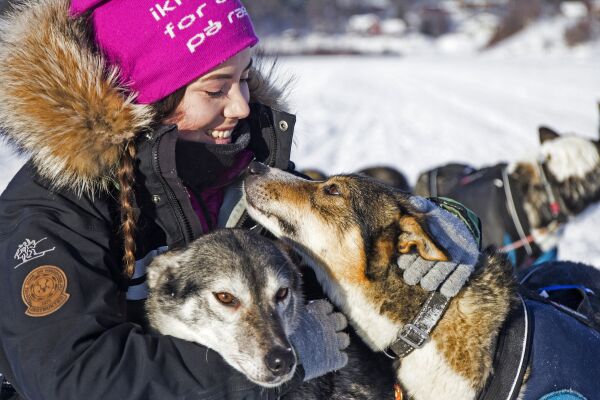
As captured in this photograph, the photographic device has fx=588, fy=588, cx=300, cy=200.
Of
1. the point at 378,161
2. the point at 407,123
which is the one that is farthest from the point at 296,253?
the point at 407,123

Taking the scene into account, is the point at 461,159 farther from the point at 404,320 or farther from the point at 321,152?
the point at 404,320

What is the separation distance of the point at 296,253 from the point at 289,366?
70 centimetres

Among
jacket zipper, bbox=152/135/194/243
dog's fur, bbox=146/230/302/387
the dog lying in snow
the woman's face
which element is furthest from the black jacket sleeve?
the dog lying in snow

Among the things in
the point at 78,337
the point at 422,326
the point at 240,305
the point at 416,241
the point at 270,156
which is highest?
the point at 78,337

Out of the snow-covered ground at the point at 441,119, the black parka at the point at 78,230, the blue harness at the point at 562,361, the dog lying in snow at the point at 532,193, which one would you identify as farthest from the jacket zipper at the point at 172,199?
the dog lying in snow at the point at 532,193

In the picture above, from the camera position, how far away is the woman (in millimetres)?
1744

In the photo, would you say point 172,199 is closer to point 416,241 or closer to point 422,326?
point 416,241

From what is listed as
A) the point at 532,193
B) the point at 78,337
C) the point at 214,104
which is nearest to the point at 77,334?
the point at 78,337

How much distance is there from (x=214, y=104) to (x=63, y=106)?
1.89 ft

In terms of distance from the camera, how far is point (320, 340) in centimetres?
211

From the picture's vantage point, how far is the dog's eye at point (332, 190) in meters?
2.60

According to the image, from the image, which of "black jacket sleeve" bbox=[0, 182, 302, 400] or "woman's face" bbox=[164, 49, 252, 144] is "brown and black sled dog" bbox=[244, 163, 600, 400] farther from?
"black jacket sleeve" bbox=[0, 182, 302, 400]

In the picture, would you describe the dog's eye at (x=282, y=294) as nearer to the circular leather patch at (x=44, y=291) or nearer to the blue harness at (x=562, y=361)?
the circular leather patch at (x=44, y=291)

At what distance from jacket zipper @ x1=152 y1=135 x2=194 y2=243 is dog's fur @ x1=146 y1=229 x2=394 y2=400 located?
49 millimetres
